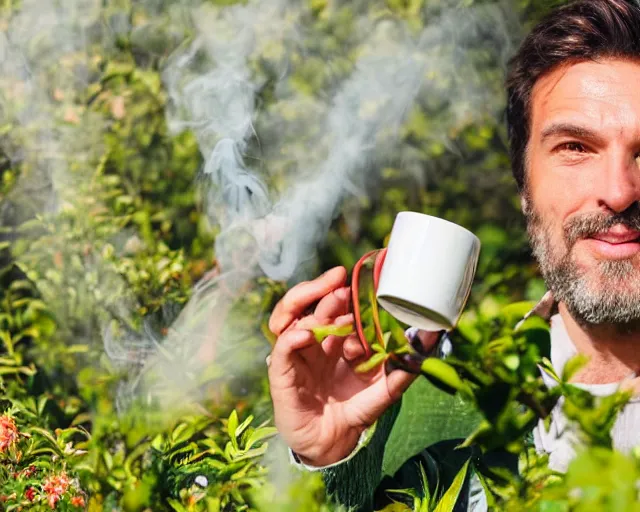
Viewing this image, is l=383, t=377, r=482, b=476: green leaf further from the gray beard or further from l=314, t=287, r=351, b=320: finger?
l=314, t=287, r=351, b=320: finger

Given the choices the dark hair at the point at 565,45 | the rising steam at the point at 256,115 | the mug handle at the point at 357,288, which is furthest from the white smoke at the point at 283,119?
the mug handle at the point at 357,288

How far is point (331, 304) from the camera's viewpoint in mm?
1390

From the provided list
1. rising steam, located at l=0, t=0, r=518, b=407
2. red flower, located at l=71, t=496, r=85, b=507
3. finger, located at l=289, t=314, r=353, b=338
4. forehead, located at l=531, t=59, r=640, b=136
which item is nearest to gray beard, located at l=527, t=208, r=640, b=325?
forehead, located at l=531, t=59, r=640, b=136

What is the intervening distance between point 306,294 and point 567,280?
0.53 m

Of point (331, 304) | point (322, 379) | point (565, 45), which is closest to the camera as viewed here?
point (331, 304)

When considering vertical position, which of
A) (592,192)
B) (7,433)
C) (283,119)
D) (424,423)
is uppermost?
(592,192)

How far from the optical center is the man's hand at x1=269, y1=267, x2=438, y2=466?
4.54 ft

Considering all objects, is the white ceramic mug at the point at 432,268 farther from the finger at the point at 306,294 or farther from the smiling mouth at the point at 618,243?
the smiling mouth at the point at 618,243

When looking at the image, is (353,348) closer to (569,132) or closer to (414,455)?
(414,455)

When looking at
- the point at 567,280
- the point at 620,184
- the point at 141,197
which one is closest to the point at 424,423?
the point at 567,280

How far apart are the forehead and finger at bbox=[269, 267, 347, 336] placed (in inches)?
22.2

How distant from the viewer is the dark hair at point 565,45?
1571mm

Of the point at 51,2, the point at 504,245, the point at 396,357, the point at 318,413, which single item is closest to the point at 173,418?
the point at 318,413

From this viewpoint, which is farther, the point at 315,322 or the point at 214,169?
the point at 214,169
